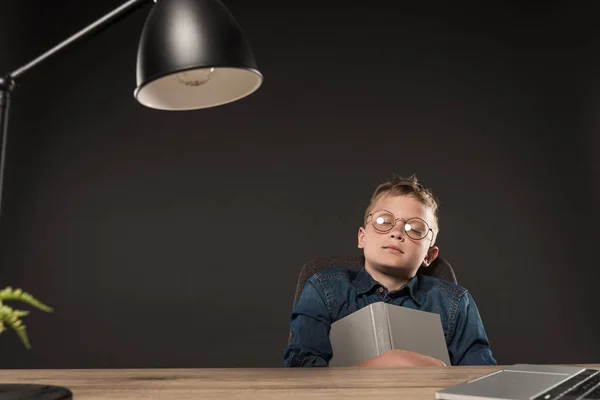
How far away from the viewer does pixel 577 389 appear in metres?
0.63

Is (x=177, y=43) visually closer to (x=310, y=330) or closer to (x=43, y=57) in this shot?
(x=43, y=57)

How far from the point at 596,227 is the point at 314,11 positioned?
1.68 meters

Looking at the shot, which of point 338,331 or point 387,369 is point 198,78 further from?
point 338,331

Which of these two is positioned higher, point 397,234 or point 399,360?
point 397,234

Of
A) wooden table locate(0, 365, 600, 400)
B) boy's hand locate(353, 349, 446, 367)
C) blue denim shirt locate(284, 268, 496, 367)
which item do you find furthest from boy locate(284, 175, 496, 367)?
wooden table locate(0, 365, 600, 400)

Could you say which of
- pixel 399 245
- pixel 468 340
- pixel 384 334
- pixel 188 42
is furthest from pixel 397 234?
pixel 188 42

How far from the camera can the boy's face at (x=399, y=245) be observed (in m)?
1.50

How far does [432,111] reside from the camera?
2707 mm

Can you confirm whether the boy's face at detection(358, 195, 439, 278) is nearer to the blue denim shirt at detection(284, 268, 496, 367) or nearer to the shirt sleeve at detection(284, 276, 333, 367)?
the blue denim shirt at detection(284, 268, 496, 367)

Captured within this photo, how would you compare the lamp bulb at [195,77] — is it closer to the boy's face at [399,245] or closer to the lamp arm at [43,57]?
the lamp arm at [43,57]

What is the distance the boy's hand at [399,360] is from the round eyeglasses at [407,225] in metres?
0.49

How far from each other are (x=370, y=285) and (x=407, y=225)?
7.4 inches

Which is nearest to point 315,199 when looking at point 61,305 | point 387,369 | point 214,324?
point 214,324

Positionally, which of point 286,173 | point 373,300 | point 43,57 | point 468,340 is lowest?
point 468,340
